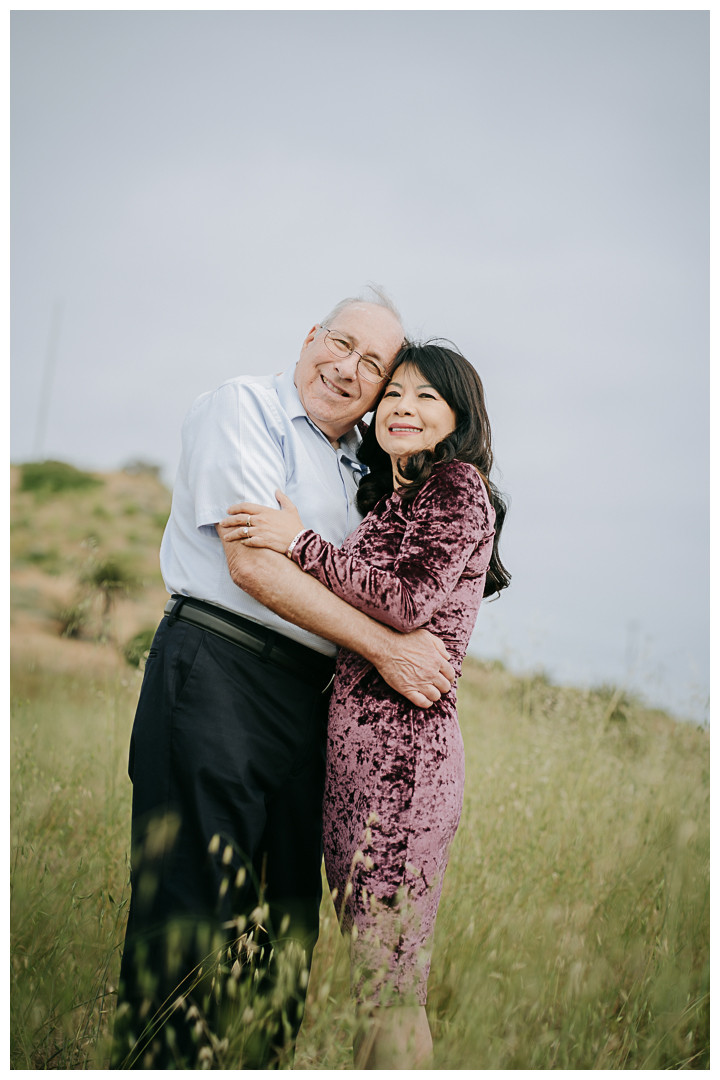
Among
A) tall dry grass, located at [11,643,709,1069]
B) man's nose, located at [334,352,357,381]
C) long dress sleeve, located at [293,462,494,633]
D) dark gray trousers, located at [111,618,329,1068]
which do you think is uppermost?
man's nose, located at [334,352,357,381]

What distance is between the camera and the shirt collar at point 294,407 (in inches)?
80.0

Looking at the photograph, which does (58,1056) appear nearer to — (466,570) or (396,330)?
(466,570)

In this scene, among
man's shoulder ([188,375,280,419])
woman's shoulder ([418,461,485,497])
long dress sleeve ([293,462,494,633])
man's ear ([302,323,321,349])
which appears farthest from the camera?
man's ear ([302,323,321,349])

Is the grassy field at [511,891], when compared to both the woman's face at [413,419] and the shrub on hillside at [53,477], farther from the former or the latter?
the shrub on hillside at [53,477]

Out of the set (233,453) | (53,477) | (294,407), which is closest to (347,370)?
(294,407)

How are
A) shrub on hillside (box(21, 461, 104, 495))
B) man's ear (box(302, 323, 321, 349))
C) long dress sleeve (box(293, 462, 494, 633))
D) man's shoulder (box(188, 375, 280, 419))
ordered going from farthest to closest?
shrub on hillside (box(21, 461, 104, 495)) → man's ear (box(302, 323, 321, 349)) → man's shoulder (box(188, 375, 280, 419)) → long dress sleeve (box(293, 462, 494, 633))

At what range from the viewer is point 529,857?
104 inches

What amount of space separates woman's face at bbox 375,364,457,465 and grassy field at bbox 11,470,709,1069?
4.16ft

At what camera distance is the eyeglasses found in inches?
80.2

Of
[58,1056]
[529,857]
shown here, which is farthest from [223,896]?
[529,857]

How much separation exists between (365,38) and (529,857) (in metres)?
3.16

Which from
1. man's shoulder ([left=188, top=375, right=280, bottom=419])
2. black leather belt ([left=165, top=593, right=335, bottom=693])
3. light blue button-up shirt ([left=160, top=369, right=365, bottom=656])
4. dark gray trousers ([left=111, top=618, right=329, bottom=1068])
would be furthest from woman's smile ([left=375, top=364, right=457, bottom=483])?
dark gray trousers ([left=111, top=618, right=329, bottom=1068])

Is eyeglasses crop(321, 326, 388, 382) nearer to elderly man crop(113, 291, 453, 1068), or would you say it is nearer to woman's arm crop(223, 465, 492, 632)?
elderly man crop(113, 291, 453, 1068)

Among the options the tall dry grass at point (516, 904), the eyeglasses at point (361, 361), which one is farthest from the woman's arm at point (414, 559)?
the tall dry grass at point (516, 904)
